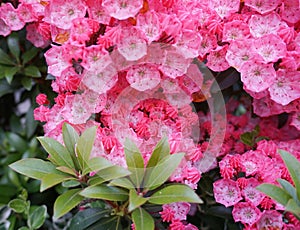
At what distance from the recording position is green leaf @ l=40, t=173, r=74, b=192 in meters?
1.13

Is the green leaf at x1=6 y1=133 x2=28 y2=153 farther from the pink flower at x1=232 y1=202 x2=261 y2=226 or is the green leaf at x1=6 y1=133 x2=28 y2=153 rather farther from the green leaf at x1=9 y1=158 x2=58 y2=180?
the pink flower at x1=232 y1=202 x2=261 y2=226

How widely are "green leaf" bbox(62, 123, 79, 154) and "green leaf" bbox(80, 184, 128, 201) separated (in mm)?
141

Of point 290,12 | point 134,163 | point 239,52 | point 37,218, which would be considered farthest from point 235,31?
point 37,218

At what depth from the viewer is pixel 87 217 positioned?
1.41 m

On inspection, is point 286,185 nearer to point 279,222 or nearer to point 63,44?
point 279,222

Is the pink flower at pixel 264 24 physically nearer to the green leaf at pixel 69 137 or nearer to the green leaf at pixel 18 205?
the green leaf at pixel 69 137

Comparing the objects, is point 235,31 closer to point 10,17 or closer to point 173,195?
point 173,195

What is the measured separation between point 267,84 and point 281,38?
0.45ft

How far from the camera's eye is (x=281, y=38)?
1404mm

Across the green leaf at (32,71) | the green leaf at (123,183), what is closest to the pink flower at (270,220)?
the green leaf at (123,183)

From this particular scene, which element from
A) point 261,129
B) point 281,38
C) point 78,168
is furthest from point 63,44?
point 261,129

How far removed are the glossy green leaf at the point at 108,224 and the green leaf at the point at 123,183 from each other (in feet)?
0.72

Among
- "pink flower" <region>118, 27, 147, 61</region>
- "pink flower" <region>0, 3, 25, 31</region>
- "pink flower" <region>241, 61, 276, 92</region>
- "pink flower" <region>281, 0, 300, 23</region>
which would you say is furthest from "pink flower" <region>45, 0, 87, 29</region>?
"pink flower" <region>281, 0, 300, 23</region>

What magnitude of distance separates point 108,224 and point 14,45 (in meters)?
0.79
